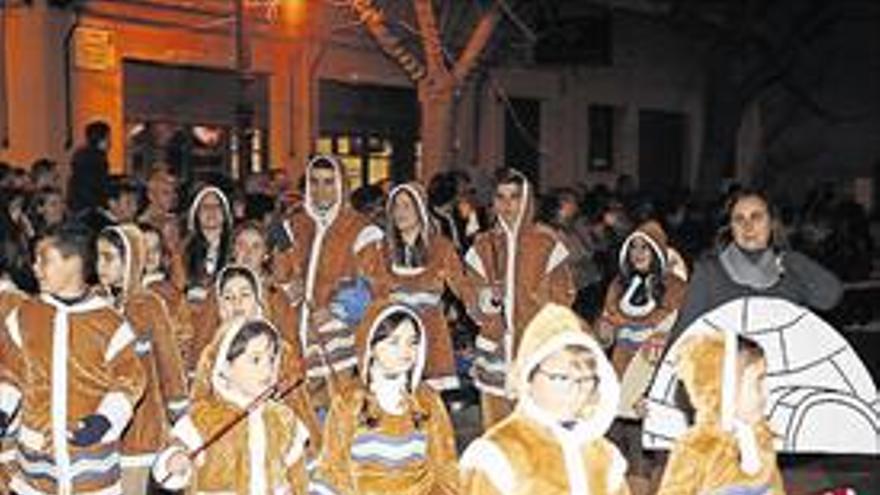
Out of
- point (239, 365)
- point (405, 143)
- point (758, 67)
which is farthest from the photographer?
point (758, 67)

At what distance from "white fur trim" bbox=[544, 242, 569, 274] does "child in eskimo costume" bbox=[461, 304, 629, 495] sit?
4584mm

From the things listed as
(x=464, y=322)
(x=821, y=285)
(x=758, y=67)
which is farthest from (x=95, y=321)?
(x=758, y=67)

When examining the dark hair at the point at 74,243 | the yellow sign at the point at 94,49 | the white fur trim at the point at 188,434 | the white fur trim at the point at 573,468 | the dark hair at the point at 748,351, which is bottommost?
the white fur trim at the point at 188,434

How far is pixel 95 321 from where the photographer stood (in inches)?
239

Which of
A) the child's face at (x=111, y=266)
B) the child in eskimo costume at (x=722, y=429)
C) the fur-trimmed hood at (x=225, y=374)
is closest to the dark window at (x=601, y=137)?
the child's face at (x=111, y=266)

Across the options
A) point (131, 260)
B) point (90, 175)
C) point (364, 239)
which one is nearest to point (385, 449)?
point (131, 260)

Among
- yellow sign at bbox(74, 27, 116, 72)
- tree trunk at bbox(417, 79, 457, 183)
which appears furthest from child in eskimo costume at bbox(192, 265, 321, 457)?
yellow sign at bbox(74, 27, 116, 72)

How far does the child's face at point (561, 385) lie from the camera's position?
16.2 ft

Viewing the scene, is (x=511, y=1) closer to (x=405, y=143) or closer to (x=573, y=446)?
(x=405, y=143)

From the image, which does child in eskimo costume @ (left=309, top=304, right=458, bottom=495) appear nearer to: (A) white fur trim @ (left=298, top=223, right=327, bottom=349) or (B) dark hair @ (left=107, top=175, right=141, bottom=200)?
(A) white fur trim @ (left=298, top=223, right=327, bottom=349)

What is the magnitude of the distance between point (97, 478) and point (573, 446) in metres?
2.04

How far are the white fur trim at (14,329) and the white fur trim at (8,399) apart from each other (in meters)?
0.26

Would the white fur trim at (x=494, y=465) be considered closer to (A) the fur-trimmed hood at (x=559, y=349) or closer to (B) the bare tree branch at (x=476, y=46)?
(A) the fur-trimmed hood at (x=559, y=349)

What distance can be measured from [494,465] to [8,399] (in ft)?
7.46
